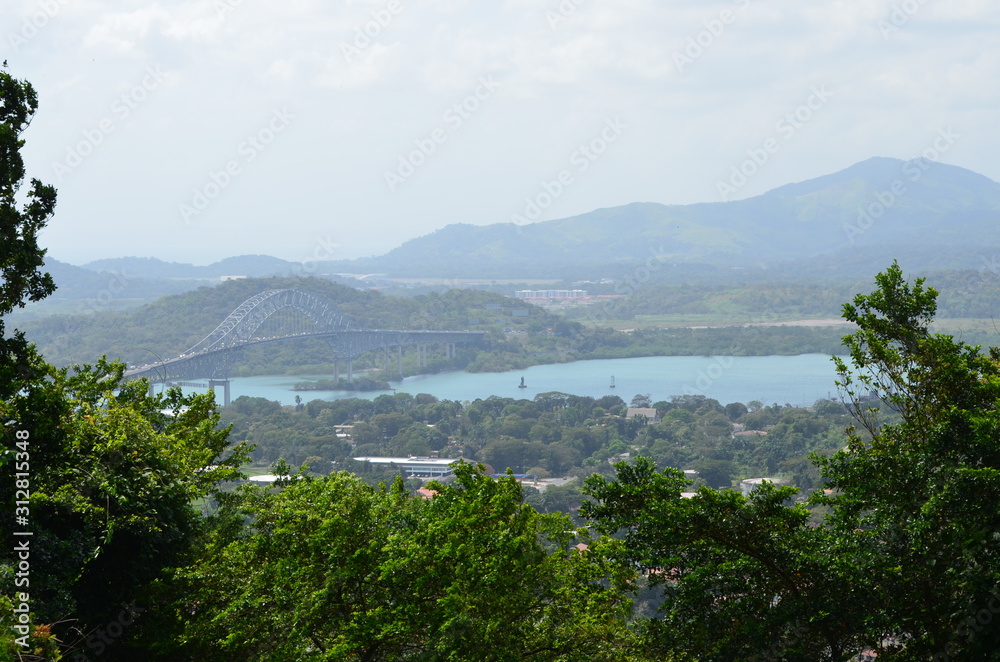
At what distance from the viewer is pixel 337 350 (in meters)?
62.9

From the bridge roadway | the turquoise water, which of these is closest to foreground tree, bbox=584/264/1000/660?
the bridge roadway

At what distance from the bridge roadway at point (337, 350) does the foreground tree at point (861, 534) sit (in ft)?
133

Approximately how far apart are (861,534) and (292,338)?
58.9 m

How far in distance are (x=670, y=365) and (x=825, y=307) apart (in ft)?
107

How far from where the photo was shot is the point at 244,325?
63.4 m

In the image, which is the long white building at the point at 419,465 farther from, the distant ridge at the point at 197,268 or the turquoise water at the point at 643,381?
the distant ridge at the point at 197,268

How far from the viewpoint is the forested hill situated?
60.1 m

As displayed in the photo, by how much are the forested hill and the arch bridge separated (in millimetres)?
2352

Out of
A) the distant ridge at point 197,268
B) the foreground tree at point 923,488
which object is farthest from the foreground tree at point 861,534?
the distant ridge at point 197,268

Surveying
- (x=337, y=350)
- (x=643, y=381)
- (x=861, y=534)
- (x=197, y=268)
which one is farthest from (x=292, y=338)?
(x=197, y=268)

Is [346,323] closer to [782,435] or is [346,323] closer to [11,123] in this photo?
[782,435]

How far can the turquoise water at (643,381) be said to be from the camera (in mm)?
55781

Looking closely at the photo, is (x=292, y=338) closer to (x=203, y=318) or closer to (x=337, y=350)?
(x=337, y=350)

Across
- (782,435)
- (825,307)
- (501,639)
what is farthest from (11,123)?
(825,307)
